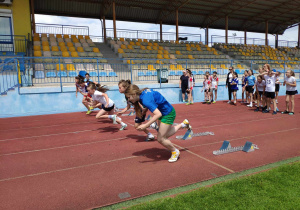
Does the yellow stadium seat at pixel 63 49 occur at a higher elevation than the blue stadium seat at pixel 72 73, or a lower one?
higher

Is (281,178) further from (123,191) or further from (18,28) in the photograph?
(18,28)

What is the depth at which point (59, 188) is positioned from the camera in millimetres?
4000

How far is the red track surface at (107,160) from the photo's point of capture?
3.81 metres

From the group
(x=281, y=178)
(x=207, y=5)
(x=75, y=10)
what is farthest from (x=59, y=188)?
(x=207, y=5)

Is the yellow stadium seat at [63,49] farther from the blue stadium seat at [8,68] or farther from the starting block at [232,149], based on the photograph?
the starting block at [232,149]

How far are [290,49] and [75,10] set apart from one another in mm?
32640

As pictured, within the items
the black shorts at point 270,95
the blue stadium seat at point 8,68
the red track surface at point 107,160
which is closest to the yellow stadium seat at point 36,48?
the blue stadium seat at point 8,68

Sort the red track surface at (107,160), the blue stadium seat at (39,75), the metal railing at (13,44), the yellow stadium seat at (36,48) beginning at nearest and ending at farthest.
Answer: the red track surface at (107,160)
the blue stadium seat at (39,75)
the yellow stadium seat at (36,48)
the metal railing at (13,44)

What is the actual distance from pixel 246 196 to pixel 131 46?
21.7 meters

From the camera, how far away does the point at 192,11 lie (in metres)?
31.9

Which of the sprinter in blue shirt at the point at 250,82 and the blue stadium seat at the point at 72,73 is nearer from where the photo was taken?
the sprinter in blue shirt at the point at 250,82

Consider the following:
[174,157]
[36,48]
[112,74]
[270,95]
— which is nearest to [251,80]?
[270,95]

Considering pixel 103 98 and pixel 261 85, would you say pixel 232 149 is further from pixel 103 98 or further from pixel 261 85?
pixel 261 85

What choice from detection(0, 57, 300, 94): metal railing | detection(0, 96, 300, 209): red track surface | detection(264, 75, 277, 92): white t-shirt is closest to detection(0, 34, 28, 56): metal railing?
detection(0, 57, 300, 94): metal railing
